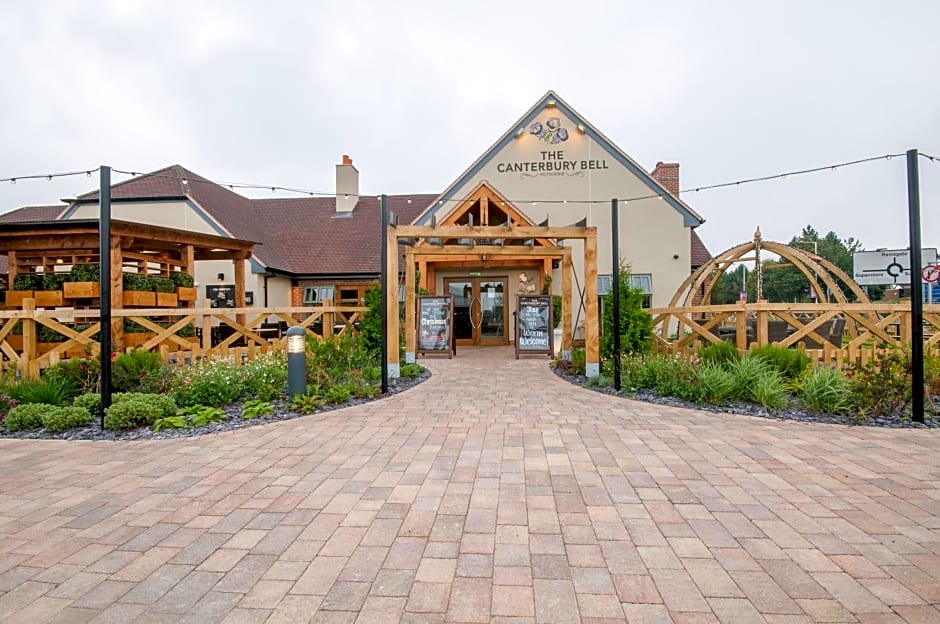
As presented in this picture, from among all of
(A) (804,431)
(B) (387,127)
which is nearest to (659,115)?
(B) (387,127)

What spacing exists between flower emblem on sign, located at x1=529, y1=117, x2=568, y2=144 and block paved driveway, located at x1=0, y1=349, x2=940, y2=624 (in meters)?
14.6

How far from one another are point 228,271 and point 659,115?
1567 centimetres

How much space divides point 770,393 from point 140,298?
1147cm

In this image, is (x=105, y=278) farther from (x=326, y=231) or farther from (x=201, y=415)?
(x=326, y=231)

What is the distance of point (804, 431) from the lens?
5.57 m

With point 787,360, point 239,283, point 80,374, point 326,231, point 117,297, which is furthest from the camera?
point 326,231

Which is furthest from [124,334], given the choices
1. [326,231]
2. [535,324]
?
[326,231]

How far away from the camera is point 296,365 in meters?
7.08

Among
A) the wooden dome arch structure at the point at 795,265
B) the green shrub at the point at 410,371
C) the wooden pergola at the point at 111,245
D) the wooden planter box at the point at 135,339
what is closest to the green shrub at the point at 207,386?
the green shrub at the point at 410,371

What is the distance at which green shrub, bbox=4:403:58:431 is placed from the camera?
19.3 ft

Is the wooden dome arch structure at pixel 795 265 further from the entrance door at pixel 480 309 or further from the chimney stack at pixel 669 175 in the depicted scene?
the chimney stack at pixel 669 175

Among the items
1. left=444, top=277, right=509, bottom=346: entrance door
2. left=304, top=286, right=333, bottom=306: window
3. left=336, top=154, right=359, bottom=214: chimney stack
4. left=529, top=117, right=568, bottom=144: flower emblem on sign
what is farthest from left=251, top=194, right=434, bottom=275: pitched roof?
left=529, top=117, right=568, bottom=144: flower emblem on sign

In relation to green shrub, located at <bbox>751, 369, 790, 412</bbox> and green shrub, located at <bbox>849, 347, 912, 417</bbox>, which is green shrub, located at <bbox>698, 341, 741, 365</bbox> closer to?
green shrub, located at <bbox>751, 369, 790, 412</bbox>

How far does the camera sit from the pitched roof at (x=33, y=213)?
22.4 m
